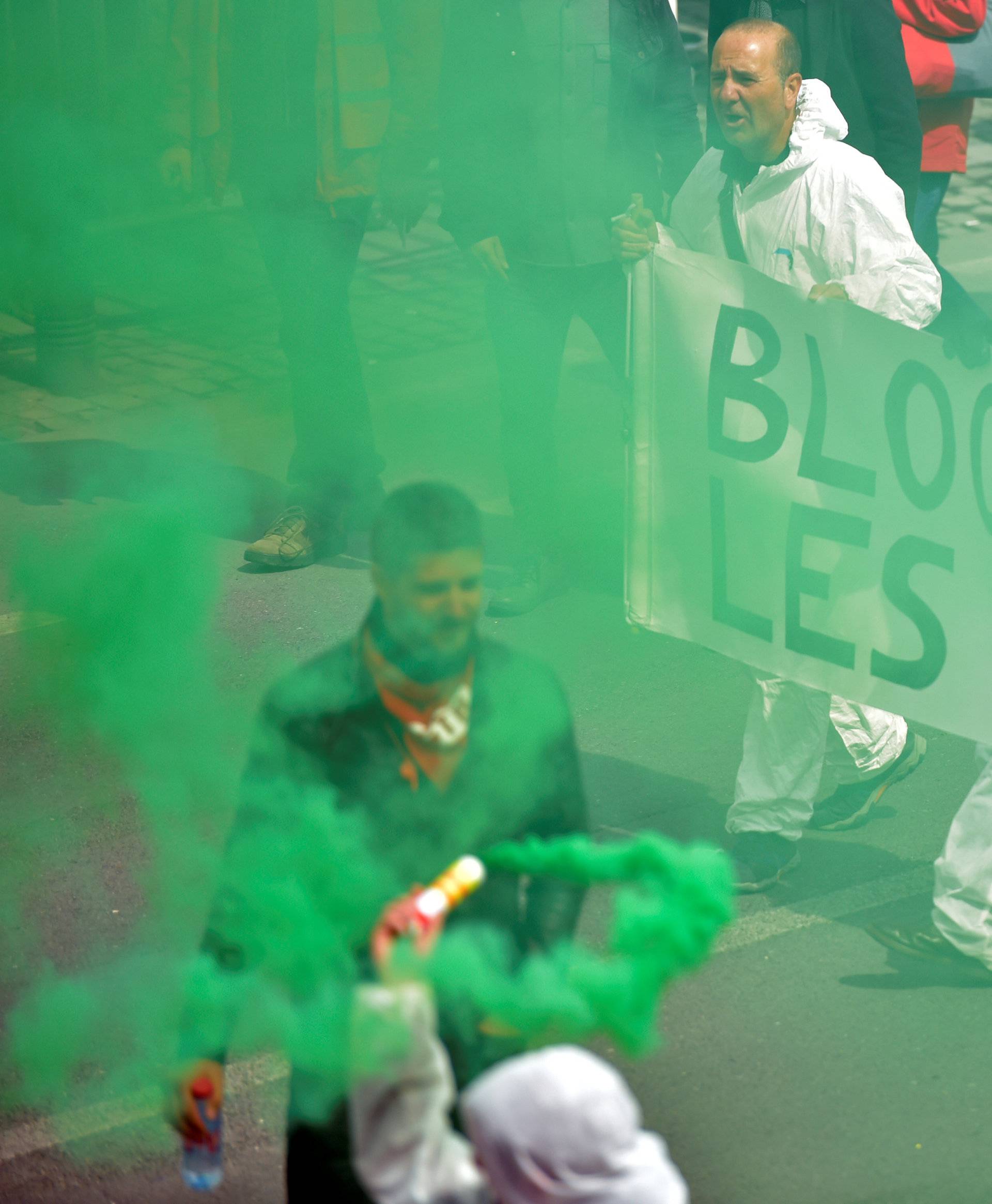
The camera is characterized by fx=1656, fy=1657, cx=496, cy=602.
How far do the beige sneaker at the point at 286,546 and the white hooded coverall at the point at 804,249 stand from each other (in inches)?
88.3

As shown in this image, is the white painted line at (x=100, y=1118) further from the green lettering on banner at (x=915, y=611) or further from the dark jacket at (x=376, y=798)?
the green lettering on banner at (x=915, y=611)

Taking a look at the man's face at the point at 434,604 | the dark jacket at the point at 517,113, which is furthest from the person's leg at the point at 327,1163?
the dark jacket at the point at 517,113

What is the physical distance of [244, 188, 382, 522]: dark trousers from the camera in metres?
5.96

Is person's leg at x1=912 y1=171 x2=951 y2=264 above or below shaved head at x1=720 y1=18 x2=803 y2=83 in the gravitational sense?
below

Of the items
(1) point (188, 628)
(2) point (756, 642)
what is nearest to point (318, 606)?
(1) point (188, 628)

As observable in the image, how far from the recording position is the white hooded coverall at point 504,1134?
1732 millimetres

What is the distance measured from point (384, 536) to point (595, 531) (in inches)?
164

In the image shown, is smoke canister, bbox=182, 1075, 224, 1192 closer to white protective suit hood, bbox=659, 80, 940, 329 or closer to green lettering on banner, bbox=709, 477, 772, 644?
green lettering on banner, bbox=709, 477, 772, 644

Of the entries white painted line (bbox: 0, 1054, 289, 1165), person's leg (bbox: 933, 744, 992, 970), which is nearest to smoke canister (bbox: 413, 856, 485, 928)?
white painted line (bbox: 0, 1054, 289, 1165)

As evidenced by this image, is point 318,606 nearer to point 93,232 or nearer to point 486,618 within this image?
point 486,618

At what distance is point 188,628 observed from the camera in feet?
18.5

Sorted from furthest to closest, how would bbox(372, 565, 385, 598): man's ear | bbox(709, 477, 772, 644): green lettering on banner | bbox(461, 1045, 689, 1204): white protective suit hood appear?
bbox(709, 477, 772, 644): green lettering on banner
bbox(372, 565, 385, 598): man's ear
bbox(461, 1045, 689, 1204): white protective suit hood

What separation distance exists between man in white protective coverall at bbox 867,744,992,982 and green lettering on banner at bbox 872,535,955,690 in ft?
0.71

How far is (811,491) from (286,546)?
8.41 ft
